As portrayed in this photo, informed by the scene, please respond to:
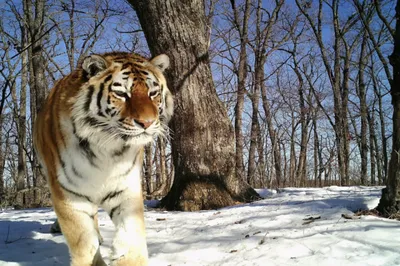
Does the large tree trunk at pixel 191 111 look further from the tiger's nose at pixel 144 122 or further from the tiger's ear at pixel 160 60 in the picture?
the tiger's nose at pixel 144 122

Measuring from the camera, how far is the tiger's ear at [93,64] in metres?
2.46

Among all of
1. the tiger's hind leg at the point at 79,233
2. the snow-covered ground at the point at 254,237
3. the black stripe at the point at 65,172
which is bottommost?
the snow-covered ground at the point at 254,237

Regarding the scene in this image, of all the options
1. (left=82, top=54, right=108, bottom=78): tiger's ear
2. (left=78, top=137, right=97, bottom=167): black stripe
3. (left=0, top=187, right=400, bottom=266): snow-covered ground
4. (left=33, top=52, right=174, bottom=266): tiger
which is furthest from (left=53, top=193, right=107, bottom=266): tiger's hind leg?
(left=82, top=54, right=108, bottom=78): tiger's ear

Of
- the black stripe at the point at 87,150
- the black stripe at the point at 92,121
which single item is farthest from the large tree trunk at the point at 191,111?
the black stripe at the point at 92,121

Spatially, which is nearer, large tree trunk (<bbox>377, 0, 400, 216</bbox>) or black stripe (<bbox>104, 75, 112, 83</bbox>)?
black stripe (<bbox>104, 75, 112, 83</bbox>)

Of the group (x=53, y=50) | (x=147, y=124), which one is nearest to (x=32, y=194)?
(x=147, y=124)

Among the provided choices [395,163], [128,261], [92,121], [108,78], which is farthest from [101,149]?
[395,163]

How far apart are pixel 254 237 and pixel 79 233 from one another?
1.51 m

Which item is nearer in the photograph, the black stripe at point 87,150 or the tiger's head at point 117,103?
the tiger's head at point 117,103

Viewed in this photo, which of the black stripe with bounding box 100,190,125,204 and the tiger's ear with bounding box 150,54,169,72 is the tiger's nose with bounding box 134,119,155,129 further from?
the tiger's ear with bounding box 150,54,169,72

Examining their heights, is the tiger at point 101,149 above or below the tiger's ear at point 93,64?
below

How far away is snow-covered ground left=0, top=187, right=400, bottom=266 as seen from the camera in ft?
8.13

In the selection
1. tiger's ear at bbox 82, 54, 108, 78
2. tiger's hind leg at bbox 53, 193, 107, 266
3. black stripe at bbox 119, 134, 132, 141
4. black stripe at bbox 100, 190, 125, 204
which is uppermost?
tiger's ear at bbox 82, 54, 108, 78

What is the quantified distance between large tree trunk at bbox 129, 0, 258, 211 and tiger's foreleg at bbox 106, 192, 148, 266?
223cm
